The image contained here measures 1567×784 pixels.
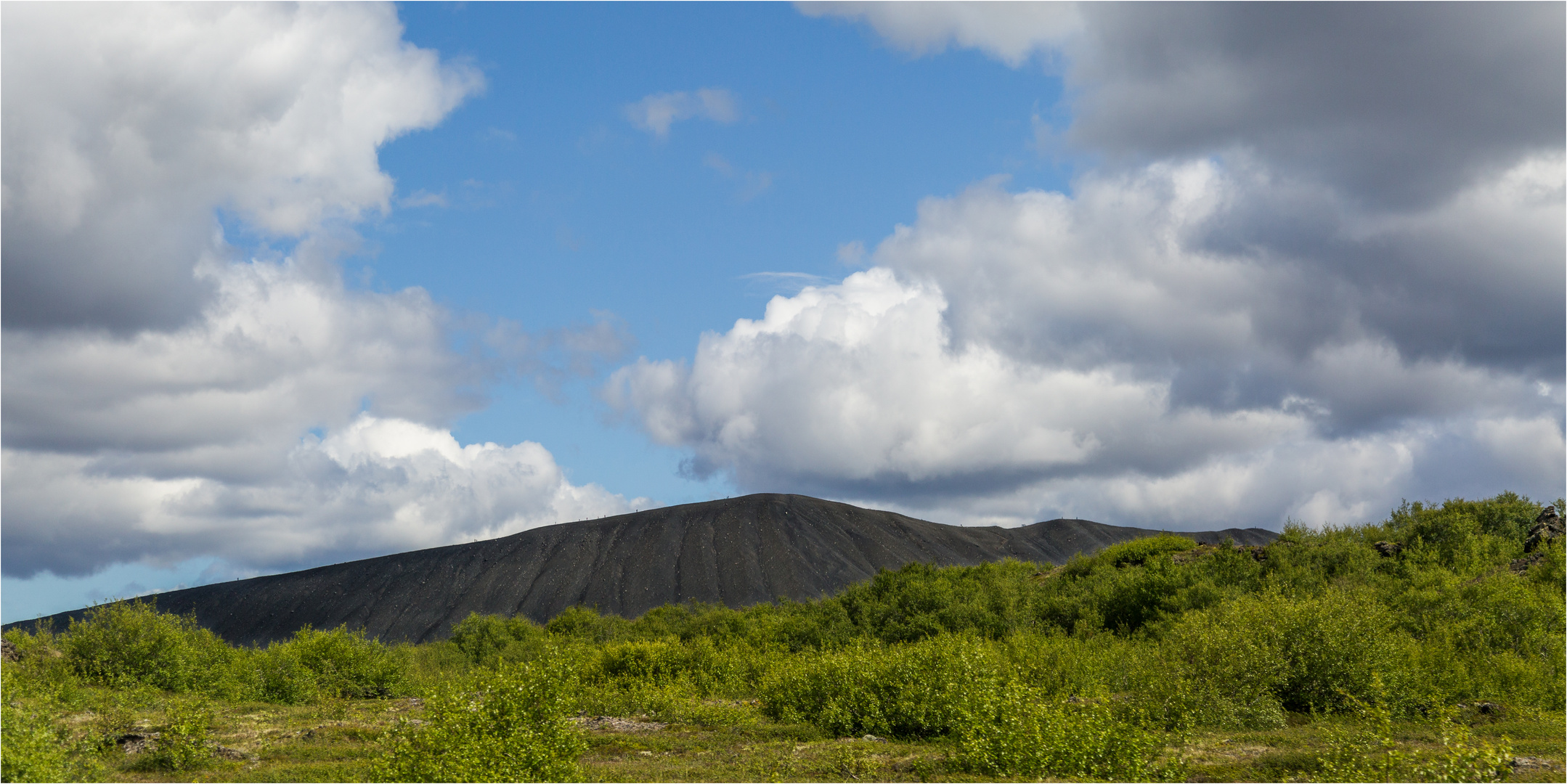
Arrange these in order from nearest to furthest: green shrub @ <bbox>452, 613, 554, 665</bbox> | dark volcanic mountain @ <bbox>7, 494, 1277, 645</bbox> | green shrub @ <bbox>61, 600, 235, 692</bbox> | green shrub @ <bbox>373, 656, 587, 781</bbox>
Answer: green shrub @ <bbox>373, 656, 587, 781</bbox>
green shrub @ <bbox>61, 600, 235, 692</bbox>
green shrub @ <bbox>452, 613, 554, 665</bbox>
dark volcanic mountain @ <bbox>7, 494, 1277, 645</bbox>

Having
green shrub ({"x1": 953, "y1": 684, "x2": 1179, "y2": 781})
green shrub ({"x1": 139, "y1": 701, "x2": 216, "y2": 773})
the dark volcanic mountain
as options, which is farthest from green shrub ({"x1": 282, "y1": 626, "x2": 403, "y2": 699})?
the dark volcanic mountain

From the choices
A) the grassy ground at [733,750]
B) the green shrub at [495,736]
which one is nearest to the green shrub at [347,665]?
the grassy ground at [733,750]

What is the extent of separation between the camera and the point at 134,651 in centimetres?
2136

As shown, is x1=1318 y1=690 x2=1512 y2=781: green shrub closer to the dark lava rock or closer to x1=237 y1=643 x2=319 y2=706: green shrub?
x1=237 y1=643 x2=319 y2=706: green shrub

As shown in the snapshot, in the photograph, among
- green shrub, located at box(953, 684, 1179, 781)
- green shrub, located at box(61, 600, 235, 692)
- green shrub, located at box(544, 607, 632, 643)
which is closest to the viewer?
green shrub, located at box(953, 684, 1179, 781)

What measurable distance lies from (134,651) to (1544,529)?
45.9 metres

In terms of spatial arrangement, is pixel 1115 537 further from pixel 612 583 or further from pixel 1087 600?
pixel 1087 600

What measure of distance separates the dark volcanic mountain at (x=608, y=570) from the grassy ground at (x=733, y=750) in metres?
55.9

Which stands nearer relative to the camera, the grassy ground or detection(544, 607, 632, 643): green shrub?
the grassy ground

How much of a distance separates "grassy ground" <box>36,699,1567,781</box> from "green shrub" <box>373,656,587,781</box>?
29.9 inches

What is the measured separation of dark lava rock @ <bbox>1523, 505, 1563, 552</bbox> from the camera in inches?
1286

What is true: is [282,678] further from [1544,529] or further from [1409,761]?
[1544,529]

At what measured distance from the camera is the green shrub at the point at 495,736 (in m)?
10.3

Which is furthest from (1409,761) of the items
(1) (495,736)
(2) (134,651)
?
(2) (134,651)
